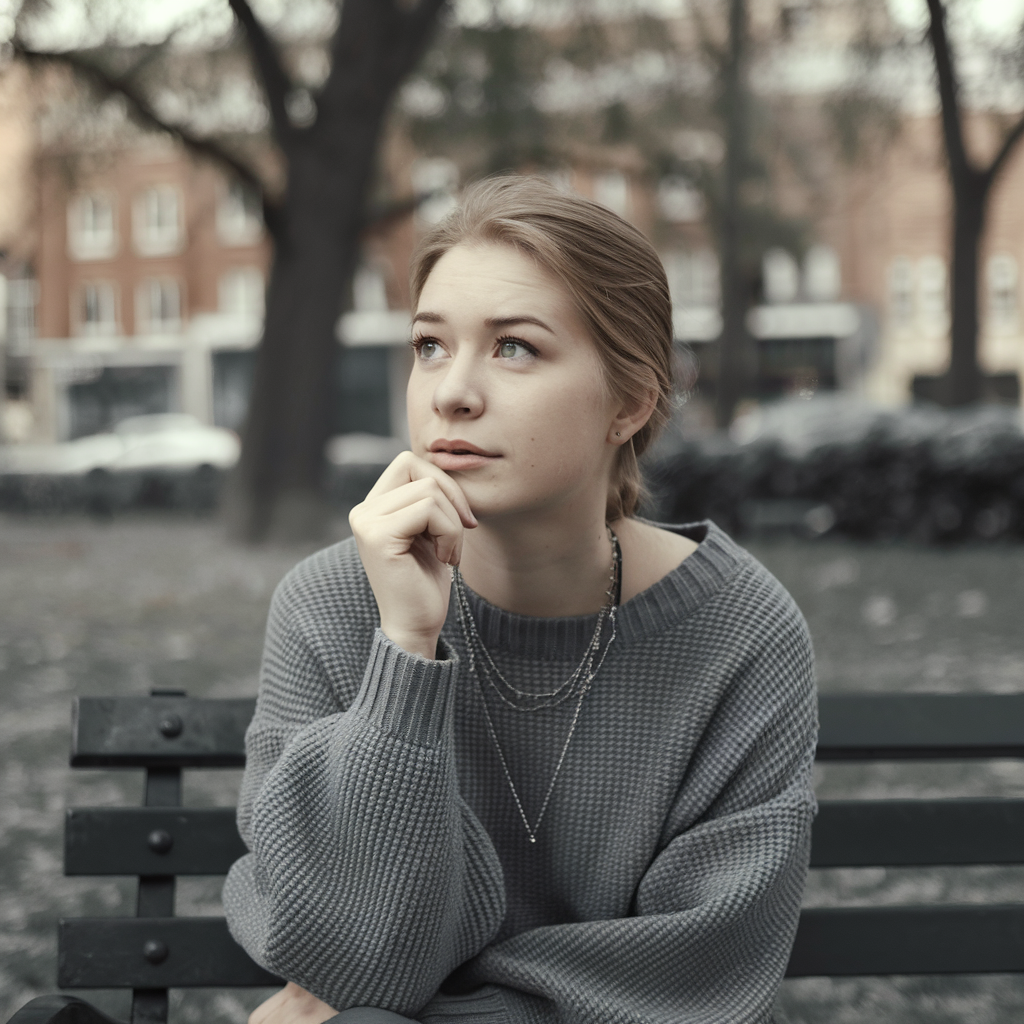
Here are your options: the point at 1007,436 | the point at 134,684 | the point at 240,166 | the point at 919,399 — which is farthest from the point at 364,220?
the point at 919,399

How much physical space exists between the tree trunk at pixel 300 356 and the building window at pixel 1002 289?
30.9 m

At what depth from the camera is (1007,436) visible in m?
10.4

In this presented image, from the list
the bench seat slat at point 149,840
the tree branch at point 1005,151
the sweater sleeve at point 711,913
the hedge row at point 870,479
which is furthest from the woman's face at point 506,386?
the tree branch at point 1005,151

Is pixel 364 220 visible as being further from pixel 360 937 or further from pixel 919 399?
pixel 919 399

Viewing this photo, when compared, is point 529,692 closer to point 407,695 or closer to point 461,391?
point 407,695

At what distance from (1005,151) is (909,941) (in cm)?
1212

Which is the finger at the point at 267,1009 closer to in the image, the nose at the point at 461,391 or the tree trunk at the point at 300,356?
the nose at the point at 461,391

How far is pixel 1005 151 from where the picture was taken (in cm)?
1272

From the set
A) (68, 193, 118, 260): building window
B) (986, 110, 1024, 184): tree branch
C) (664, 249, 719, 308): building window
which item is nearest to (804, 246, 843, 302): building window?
(664, 249, 719, 308): building window

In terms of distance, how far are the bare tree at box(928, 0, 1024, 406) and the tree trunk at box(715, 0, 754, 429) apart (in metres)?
4.16

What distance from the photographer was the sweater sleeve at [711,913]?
1.84 m

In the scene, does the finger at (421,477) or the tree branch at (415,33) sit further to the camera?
the tree branch at (415,33)

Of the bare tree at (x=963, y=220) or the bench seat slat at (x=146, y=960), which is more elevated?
the bare tree at (x=963, y=220)

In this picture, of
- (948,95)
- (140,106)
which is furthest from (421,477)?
(948,95)
